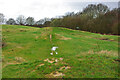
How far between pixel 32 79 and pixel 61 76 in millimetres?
1396

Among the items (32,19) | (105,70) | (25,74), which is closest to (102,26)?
(105,70)

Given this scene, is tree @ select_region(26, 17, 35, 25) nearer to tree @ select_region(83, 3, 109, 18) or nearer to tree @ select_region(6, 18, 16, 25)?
tree @ select_region(6, 18, 16, 25)

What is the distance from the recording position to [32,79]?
193 inches

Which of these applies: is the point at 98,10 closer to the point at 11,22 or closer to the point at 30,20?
the point at 30,20

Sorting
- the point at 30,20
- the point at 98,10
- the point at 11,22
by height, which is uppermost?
the point at 30,20

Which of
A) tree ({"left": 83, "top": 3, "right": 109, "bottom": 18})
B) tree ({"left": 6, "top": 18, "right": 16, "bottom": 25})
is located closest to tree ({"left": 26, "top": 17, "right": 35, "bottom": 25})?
tree ({"left": 6, "top": 18, "right": 16, "bottom": 25})

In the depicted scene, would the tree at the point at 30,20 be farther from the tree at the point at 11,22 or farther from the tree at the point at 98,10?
the tree at the point at 98,10

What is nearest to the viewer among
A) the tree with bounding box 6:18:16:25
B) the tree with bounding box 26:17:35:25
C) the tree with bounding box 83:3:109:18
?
the tree with bounding box 83:3:109:18

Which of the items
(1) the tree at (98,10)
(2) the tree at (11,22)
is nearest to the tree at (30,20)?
(2) the tree at (11,22)

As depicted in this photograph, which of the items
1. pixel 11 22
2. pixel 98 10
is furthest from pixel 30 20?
pixel 98 10

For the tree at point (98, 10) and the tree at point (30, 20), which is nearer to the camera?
the tree at point (98, 10)

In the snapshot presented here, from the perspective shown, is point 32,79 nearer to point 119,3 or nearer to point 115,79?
point 115,79

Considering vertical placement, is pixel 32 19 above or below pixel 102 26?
above

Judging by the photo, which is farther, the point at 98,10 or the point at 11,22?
the point at 11,22
